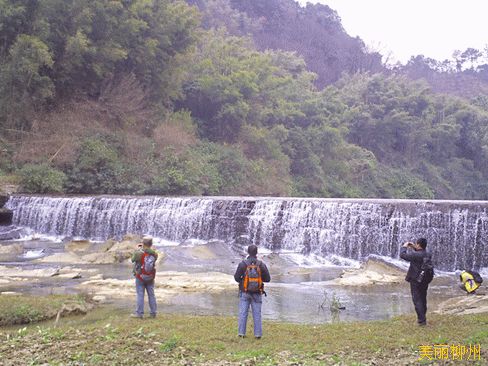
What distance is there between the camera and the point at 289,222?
16.9m

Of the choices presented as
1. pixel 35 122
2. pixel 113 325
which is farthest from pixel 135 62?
pixel 113 325

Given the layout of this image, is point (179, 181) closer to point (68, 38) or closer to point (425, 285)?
point (68, 38)

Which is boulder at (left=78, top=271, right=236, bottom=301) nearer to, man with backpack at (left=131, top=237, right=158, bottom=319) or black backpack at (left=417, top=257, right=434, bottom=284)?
man with backpack at (left=131, top=237, right=158, bottom=319)

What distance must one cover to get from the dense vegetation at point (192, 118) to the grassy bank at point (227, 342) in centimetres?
1619

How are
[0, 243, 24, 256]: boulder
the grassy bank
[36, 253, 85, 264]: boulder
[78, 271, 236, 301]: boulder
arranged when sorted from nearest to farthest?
the grassy bank, [78, 271, 236, 301]: boulder, [36, 253, 85, 264]: boulder, [0, 243, 24, 256]: boulder

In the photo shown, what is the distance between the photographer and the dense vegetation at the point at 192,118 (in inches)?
912

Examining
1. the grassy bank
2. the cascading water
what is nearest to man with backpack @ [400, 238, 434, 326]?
the grassy bank

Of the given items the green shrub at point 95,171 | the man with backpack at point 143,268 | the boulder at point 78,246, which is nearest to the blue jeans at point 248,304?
the man with backpack at point 143,268

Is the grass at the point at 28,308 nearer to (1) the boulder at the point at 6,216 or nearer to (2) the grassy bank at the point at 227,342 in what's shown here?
(2) the grassy bank at the point at 227,342

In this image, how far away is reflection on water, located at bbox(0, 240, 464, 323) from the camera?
8539 millimetres

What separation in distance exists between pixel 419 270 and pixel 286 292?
13.8 feet

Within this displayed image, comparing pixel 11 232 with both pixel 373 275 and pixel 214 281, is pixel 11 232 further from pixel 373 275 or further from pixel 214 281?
pixel 373 275

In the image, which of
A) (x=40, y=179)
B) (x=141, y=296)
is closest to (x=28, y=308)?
(x=141, y=296)

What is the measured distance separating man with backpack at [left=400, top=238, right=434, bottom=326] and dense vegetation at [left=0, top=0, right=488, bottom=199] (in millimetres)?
17674
